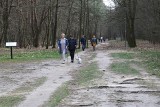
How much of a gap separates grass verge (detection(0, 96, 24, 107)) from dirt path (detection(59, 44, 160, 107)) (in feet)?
4.32

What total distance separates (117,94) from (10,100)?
10.4 feet

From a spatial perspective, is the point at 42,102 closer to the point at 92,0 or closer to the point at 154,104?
the point at 154,104

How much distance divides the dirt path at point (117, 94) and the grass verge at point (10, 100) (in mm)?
1316

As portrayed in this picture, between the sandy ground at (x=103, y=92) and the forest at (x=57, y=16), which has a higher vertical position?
the forest at (x=57, y=16)

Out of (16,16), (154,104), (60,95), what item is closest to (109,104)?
(154,104)

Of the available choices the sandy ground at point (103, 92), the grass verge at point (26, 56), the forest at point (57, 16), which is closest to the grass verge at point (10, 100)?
the sandy ground at point (103, 92)

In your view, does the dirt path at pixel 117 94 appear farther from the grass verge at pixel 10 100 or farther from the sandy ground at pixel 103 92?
the grass verge at pixel 10 100

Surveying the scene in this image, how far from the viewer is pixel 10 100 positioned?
11297 mm

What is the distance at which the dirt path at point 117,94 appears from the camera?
10.5 meters

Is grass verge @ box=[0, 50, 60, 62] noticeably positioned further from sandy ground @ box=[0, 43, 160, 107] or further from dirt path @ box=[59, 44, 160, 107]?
dirt path @ box=[59, 44, 160, 107]

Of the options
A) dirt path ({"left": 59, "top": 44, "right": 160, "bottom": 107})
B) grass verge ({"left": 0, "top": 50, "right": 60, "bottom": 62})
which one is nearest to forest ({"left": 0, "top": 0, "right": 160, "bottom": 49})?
grass verge ({"left": 0, "top": 50, "right": 60, "bottom": 62})

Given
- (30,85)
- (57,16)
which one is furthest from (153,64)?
(57,16)

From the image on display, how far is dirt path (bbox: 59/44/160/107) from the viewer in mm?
10539

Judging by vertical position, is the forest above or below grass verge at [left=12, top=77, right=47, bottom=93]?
above
